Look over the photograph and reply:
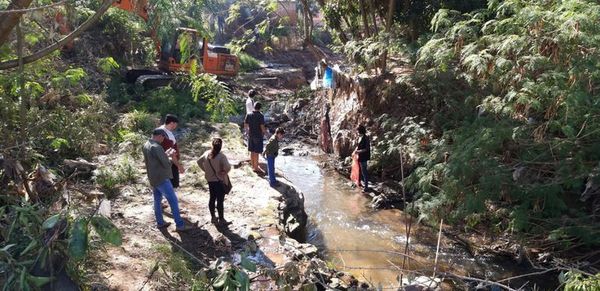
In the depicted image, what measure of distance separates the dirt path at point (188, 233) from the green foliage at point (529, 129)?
2.89m

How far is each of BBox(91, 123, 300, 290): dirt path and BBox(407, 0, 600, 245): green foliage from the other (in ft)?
9.48

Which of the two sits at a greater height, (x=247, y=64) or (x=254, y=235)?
(x=247, y=64)

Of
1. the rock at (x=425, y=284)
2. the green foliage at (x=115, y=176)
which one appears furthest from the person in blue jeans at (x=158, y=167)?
the rock at (x=425, y=284)

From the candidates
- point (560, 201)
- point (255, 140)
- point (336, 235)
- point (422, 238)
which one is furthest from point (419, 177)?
point (255, 140)

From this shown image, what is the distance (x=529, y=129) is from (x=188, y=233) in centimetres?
522

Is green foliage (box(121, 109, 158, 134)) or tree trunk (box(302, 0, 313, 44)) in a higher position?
tree trunk (box(302, 0, 313, 44))

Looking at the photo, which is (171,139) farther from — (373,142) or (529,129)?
(373,142)

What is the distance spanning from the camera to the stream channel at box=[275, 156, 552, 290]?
700cm

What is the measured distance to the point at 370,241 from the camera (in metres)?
8.13

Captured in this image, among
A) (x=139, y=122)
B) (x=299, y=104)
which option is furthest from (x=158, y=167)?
(x=299, y=104)

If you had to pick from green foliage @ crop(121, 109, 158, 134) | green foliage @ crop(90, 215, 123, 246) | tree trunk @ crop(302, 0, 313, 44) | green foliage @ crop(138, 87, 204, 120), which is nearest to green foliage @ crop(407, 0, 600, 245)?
green foliage @ crop(90, 215, 123, 246)

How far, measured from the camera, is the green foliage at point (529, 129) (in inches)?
244

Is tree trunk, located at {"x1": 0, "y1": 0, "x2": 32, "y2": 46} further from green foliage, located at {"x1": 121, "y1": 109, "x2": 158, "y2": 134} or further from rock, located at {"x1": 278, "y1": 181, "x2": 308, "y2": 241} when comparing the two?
green foliage, located at {"x1": 121, "y1": 109, "x2": 158, "y2": 134}

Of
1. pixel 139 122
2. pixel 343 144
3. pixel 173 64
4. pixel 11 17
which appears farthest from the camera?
pixel 173 64
